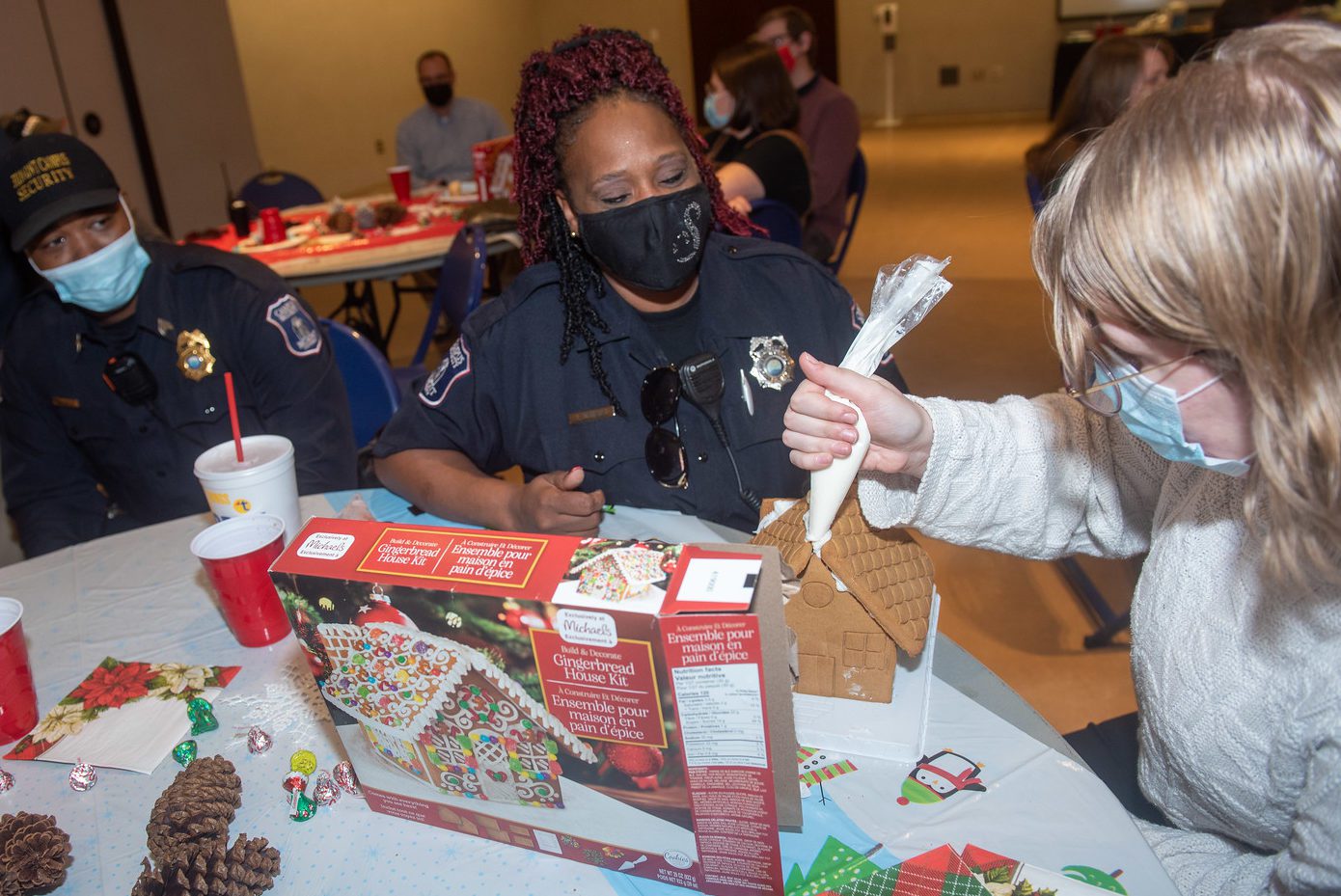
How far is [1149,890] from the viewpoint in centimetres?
81

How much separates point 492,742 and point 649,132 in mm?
1077

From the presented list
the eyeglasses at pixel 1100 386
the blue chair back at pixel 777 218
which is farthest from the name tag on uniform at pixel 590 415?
the blue chair back at pixel 777 218

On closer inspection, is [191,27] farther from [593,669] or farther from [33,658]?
[593,669]

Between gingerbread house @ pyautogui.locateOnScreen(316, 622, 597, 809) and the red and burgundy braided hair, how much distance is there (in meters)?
0.86

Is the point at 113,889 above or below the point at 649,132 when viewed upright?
below

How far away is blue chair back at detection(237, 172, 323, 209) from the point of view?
5.16 meters

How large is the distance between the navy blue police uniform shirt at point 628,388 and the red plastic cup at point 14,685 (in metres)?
0.68

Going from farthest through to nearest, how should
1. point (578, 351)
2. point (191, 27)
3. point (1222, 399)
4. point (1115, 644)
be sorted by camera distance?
1. point (191, 27)
2. point (1115, 644)
3. point (578, 351)
4. point (1222, 399)

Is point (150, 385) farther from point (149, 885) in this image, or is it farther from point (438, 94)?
point (438, 94)

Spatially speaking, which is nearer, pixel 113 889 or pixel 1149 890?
pixel 1149 890

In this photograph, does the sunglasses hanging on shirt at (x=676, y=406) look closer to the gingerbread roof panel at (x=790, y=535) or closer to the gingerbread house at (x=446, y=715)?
the gingerbread roof panel at (x=790, y=535)

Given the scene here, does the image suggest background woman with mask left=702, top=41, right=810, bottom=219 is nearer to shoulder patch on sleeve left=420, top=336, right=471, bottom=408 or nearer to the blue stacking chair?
the blue stacking chair

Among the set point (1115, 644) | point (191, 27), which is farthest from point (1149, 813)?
point (191, 27)

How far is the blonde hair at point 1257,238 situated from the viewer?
0.67 m
